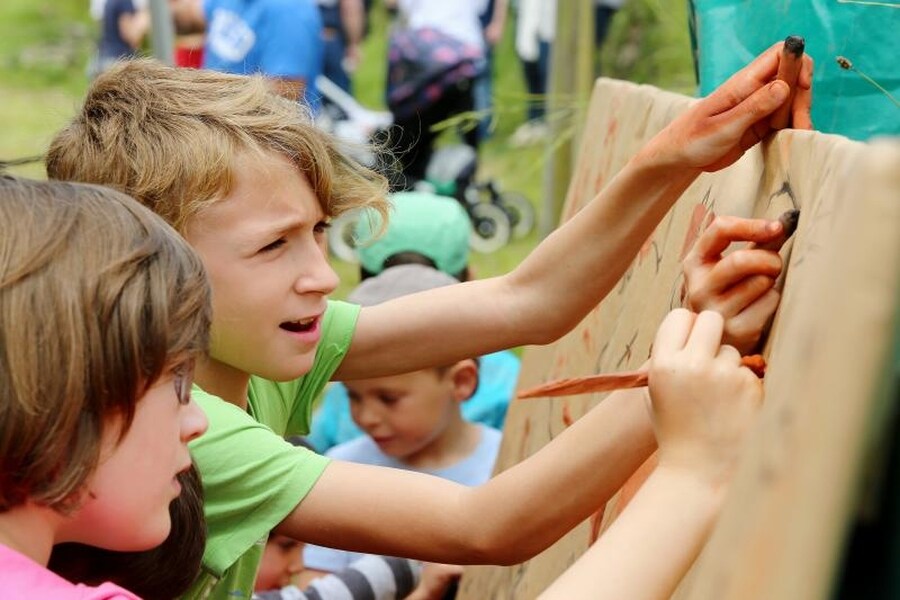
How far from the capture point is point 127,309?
1.20m

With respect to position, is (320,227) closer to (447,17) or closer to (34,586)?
(34,586)

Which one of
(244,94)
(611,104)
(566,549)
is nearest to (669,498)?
(566,549)

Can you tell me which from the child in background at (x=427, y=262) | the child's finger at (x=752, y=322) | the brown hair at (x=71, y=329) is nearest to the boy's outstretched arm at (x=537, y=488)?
the child's finger at (x=752, y=322)

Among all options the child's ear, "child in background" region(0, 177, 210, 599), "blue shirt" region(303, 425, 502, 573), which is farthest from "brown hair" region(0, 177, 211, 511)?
the child's ear

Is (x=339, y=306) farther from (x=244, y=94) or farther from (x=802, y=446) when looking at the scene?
(x=802, y=446)

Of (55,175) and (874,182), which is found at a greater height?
(874,182)

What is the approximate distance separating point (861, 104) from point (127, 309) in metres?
0.84

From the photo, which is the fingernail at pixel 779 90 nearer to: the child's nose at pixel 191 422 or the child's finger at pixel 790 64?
the child's finger at pixel 790 64

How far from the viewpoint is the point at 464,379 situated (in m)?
2.87

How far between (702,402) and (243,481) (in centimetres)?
65

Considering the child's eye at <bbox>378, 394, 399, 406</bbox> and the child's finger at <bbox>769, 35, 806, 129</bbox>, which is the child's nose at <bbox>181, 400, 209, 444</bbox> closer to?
the child's finger at <bbox>769, 35, 806, 129</bbox>

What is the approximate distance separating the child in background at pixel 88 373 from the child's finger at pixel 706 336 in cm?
46

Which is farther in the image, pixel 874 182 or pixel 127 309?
pixel 127 309

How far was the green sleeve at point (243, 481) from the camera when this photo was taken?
1.53 metres
